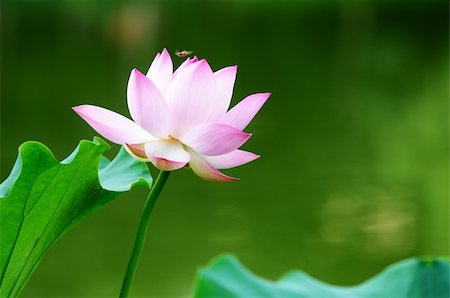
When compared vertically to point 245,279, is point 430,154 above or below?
below

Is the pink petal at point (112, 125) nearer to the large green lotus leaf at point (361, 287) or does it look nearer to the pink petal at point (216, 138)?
the pink petal at point (216, 138)

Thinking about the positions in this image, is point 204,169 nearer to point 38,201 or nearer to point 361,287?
point 38,201

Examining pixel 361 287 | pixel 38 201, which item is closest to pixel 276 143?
pixel 361 287

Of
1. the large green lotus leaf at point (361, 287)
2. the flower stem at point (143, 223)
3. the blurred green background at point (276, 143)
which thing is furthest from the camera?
the blurred green background at point (276, 143)

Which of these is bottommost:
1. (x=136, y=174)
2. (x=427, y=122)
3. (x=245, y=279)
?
(x=427, y=122)

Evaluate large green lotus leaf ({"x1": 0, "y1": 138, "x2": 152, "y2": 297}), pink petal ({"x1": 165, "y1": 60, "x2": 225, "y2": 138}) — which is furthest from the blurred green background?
pink petal ({"x1": 165, "y1": 60, "x2": 225, "y2": 138})

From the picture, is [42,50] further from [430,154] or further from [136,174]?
[136,174]

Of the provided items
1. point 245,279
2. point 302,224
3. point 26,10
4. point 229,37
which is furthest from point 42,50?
point 245,279

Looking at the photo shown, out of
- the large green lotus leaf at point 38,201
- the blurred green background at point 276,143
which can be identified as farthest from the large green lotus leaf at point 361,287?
the blurred green background at point 276,143
